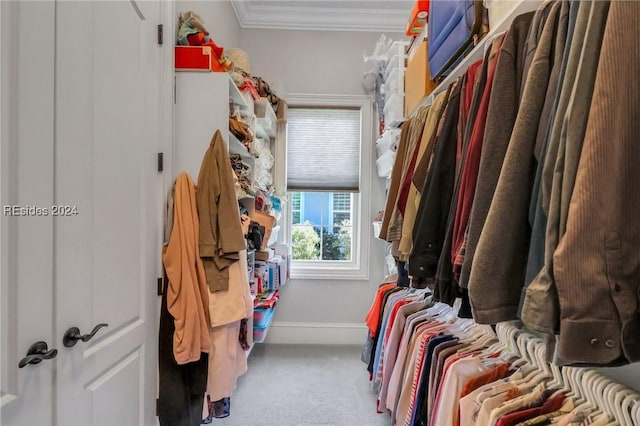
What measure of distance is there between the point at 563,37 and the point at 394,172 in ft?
2.94

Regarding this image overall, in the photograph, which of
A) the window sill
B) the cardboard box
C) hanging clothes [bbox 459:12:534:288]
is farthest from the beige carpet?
the cardboard box

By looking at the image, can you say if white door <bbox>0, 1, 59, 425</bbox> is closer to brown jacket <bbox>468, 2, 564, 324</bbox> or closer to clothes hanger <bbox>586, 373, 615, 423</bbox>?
brown jacket <bbox>468, 2, 564, 324</bbox>

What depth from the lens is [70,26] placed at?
1013 mm

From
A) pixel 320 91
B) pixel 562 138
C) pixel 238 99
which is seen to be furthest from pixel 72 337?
pixel 320 91

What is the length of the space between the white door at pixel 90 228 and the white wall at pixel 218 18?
2.10 ft

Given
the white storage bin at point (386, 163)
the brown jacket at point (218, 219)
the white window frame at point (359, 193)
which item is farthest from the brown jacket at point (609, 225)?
the white window frame at point (359, 193)

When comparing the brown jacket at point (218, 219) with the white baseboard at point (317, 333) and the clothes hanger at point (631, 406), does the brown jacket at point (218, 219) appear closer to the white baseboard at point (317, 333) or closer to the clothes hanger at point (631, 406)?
the clothes hanger at point (631, 406)

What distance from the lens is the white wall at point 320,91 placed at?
333cm

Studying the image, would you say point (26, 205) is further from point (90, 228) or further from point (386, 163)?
point (386, 163)

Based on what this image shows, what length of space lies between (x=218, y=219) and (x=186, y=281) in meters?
0.32

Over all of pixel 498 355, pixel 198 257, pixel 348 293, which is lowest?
pixel 348 293

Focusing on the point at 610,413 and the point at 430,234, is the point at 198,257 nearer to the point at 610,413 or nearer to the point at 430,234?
the point at 430,234

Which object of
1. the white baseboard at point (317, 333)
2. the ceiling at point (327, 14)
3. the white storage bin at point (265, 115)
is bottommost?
the white baseboard at point (317, 333)

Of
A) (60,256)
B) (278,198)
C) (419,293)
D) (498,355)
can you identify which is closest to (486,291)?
(498,355)
